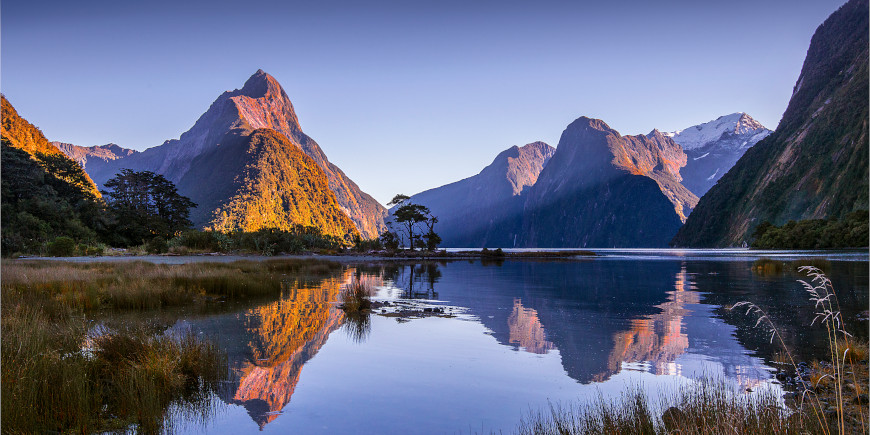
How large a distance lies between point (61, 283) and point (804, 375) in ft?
75.7

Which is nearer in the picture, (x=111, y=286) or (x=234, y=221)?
(x=111, y=286)

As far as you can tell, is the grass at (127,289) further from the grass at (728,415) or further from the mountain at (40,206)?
the mountain at (40,206)

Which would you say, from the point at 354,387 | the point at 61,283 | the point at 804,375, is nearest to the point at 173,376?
the point at 354,387

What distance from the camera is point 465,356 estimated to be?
11.5m

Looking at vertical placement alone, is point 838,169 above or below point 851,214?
above

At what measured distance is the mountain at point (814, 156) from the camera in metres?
105

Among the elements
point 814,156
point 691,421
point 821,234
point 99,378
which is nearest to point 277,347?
point 99,378

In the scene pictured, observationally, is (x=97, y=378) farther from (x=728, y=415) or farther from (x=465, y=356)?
(x=728, y=415)

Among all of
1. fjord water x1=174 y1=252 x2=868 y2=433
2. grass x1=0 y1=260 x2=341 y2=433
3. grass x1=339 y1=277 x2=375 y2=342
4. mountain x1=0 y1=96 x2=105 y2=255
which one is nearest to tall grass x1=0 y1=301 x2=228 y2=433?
grass x1=0 y1=260 x2=341 y2=433

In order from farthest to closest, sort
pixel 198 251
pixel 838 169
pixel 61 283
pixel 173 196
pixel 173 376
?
pixel 838 169
pixel 173 196
pixel 198 251
pixel 61 283
pixel 173 376

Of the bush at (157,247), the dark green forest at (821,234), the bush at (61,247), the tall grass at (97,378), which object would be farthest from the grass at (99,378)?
the dark green forest at (821,234)

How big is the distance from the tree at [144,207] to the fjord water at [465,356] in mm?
52320

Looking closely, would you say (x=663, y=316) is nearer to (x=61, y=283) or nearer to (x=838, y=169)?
(x=61, y=283)

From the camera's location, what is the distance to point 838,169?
351 feet
